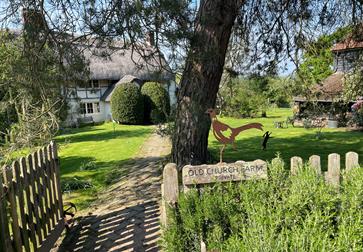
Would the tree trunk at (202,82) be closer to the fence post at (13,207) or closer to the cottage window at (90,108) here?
the fence post at (13,207)

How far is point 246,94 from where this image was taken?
2744cm

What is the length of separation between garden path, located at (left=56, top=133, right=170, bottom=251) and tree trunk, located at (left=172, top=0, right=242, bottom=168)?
1114 mm

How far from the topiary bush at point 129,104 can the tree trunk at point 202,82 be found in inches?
772

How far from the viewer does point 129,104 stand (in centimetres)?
2552

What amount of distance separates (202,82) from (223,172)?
296 cm

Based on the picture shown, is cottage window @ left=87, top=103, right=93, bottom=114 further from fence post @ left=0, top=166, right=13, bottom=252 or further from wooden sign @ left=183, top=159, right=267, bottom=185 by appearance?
wooden sign @ left=183, top=159, right=267, bottom=185

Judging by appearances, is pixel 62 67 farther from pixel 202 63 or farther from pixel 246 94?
pixel 246 94

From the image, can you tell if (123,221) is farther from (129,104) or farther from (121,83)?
(121,83)

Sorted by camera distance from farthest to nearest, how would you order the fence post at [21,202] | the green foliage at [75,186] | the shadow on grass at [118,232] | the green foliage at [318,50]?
the green foliage at [318,50] < the green foliage at [75,186] < the shadow on grass at [118,232] < the fence post at [21,202]

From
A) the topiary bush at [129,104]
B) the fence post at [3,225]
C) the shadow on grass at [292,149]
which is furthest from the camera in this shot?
the topiary bush at [129,104]

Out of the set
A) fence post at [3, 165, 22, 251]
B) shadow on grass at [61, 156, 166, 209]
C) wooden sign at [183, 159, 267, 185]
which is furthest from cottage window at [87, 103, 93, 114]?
wooden sign at [183, 159, 267, 185]

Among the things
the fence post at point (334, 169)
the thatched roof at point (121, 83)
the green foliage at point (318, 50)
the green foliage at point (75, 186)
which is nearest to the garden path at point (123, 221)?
the green foliage at point (75, 186)

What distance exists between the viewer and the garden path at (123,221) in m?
4.26

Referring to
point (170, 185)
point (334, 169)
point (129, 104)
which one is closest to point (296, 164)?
point (334, 169)
